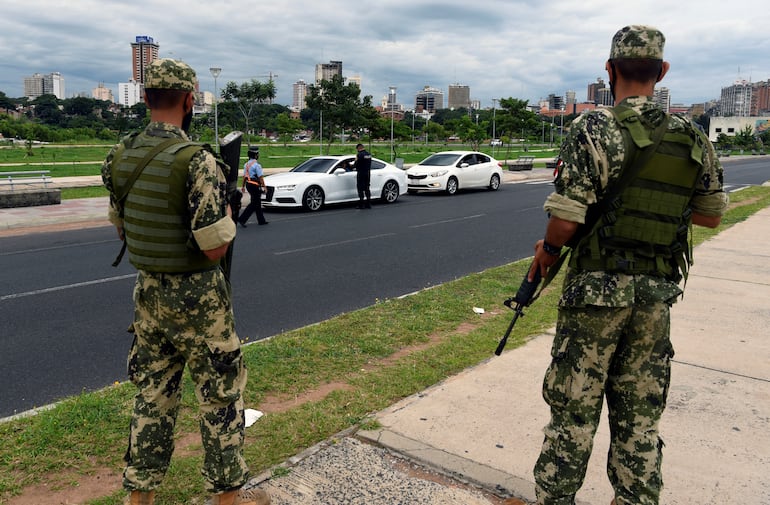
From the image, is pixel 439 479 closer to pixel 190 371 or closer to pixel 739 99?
pixel 190 371

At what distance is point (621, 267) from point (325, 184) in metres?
14.4

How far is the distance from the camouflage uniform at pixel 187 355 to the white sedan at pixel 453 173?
60.8ft

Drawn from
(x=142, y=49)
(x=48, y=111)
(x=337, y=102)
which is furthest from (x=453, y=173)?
(x=48, y=111)

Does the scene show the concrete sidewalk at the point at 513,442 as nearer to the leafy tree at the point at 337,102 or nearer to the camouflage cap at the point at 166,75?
the camouflage cap at the point at 166,75

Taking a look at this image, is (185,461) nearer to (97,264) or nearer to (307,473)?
(307,473)

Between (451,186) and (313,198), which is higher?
(451,186)

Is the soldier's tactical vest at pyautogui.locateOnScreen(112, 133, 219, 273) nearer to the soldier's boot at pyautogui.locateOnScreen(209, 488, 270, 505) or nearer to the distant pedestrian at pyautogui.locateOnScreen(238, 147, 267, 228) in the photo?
the soldier's boot at pyautogui.locateOnScreen(209, 488, 270, 505)

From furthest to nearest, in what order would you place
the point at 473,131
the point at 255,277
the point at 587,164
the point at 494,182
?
the point at 473,131 < the point at 494,182 < the point at 255,277 < the point at 587,164

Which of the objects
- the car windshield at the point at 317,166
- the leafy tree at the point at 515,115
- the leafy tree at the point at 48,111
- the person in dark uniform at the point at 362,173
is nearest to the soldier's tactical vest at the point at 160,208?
the person in dark uniform at the point at 362,173

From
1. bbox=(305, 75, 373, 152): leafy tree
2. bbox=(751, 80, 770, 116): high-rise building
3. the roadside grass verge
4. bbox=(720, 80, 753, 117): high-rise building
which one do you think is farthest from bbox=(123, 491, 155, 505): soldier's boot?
bbox=(751, 80, 770, 116): high-rise building

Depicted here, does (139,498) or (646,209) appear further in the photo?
(139,498)

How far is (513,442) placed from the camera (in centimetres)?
361

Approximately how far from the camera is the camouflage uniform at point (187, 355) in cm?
265

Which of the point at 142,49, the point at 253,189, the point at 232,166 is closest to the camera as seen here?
the point at 232,166
